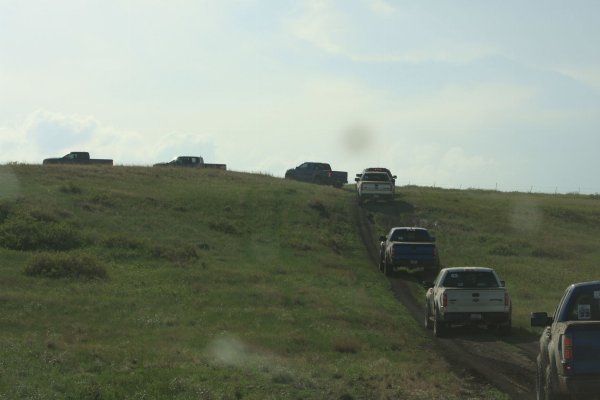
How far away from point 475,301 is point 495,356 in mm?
3697

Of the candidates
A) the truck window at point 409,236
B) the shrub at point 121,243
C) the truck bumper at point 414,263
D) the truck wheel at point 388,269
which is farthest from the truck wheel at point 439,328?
the shrub at point 121,243

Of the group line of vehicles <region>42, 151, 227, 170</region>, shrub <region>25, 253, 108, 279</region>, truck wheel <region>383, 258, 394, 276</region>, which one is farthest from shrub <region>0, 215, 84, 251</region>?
line of vehicles <region>42, 151, 227, 170</region>

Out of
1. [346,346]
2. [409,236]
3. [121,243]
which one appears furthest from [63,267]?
[409,236]

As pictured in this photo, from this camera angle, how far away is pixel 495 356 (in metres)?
19.9

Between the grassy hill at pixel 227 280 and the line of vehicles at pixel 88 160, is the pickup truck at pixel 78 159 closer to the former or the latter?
the line of vehicles at pixel 88 160

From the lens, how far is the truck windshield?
2424cm

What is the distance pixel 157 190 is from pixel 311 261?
66.2ft

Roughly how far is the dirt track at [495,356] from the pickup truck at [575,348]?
122 inches

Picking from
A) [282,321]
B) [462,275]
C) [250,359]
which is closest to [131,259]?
[282,321]

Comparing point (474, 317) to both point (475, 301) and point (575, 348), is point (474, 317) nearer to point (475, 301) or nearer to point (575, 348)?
point (475, 301)

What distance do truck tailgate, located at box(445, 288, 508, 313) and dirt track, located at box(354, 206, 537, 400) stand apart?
0.77m

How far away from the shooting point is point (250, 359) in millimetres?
18141

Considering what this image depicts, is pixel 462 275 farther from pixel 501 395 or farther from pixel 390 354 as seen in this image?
pixel 501 395

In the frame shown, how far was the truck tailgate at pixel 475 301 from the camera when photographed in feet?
76.8
